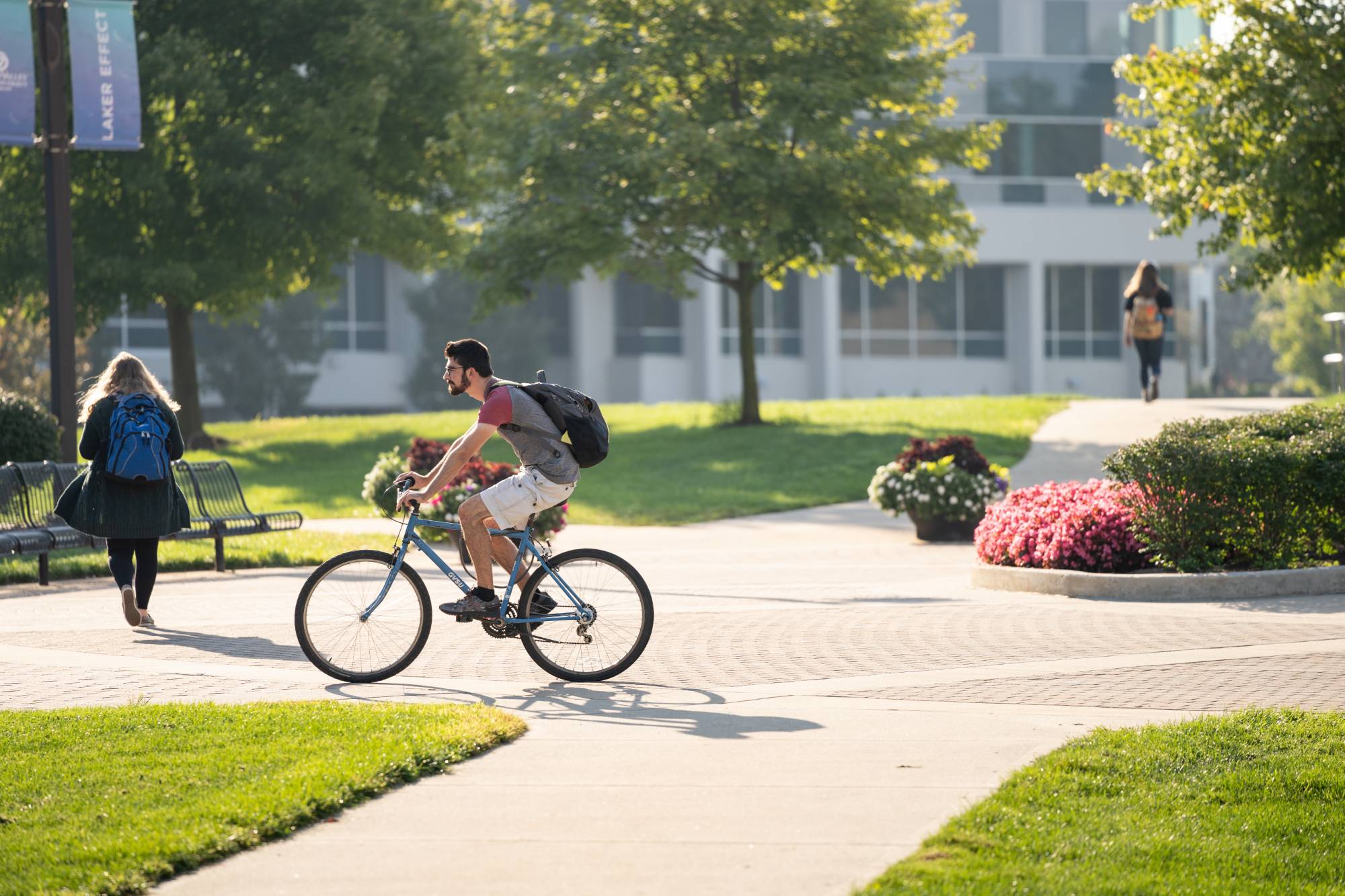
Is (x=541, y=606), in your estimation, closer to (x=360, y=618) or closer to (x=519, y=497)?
(x=519, y=497)

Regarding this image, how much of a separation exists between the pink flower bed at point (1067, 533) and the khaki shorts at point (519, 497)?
5.30m

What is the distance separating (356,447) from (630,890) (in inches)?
1083

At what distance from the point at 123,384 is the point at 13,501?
4.12 metres

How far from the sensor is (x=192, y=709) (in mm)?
7316

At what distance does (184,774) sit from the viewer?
19.8ft

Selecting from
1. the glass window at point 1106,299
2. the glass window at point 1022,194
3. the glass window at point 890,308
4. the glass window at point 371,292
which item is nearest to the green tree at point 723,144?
the glass window at point 1022,194

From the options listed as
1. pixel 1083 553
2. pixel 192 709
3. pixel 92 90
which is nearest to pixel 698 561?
pixel 1083 553

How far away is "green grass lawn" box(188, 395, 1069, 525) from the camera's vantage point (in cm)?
2312

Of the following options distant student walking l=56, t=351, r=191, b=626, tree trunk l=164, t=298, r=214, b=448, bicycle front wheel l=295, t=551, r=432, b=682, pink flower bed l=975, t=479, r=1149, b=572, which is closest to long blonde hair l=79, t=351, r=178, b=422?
distant student walking l=56, t=351, r=191, b=626

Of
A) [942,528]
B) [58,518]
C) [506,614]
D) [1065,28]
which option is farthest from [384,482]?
[1065,28]

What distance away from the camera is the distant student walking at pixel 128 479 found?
10508 mm

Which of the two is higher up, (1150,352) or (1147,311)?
(1147,311)

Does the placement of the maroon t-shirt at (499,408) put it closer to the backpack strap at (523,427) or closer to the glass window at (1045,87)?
the backpack strap at (523,427)

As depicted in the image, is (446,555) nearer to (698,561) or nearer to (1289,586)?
(698,561)
